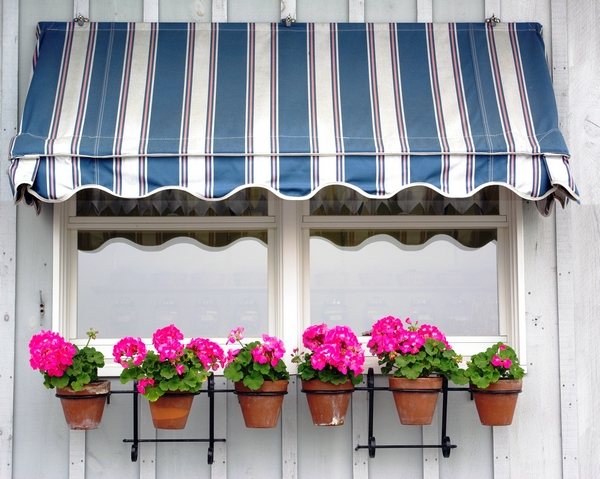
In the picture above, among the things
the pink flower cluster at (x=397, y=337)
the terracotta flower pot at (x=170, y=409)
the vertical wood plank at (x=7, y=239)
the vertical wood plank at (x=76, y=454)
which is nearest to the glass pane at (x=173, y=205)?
the vertical wood plank at (x=7, y=239)

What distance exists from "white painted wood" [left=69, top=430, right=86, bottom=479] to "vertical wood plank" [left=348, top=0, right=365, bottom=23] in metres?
2.52

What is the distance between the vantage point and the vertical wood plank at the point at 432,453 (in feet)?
14.5

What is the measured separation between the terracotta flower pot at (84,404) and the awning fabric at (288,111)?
90 centimetres

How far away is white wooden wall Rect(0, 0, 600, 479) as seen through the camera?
4422 millimetres

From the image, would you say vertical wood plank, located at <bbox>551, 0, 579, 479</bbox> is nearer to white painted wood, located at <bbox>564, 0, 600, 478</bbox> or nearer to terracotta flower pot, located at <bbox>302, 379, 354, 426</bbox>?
white painted wood, located at <bbox>564, 0, 600, 478</bbox>

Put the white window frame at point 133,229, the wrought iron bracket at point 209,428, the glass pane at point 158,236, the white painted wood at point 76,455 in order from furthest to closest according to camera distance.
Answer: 1. the glass pane at point 158,236
2. the white window frame at point 133,229
3. the white painted wood at point 76,455
4. the wrought iron bracket at point 209,428

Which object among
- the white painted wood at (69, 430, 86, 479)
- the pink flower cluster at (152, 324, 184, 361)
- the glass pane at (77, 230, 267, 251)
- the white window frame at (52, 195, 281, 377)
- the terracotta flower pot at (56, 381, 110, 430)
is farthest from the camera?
the glass pane at (77, 230, 267, 251)

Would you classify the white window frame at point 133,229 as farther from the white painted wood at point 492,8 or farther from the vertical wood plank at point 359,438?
the white painted wood at point 492,8

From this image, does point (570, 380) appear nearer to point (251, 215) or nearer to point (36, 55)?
point (251, 215)

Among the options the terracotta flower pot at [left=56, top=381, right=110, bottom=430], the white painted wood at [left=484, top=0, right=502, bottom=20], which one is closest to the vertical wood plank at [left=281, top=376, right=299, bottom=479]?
the terracotta flower pot at [left=56, top=381, right=110, bottom=430]

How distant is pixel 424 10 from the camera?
15.3 ft

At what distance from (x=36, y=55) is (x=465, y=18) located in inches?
86.9

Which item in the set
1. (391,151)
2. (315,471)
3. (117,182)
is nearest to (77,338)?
(117,182)

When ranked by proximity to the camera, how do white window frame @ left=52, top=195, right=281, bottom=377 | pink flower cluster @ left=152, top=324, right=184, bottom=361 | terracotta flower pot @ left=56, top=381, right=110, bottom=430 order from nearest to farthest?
pink flower cluster @ left=152, top=324, right=184, bottom=361 < terracotta flower pot @ left=56, top=381, right=110, bottom=430 < white window frame @ left=52, top=195, right=281, bottom=377
